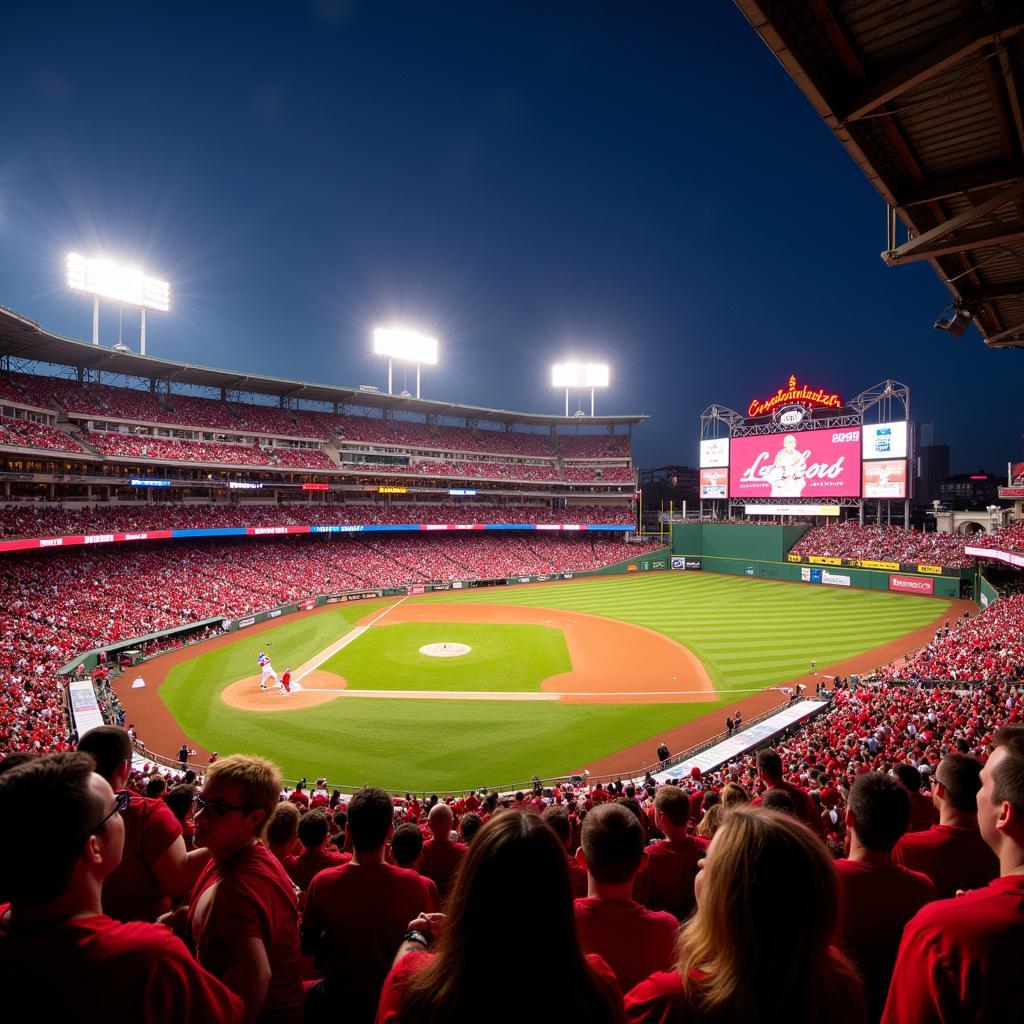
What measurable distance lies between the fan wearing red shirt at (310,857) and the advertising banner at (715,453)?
207 ft

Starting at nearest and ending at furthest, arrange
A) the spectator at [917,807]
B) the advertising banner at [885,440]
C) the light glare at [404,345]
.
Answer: the spectator at [917,807], the advertising banner at [885,440], the light glare at [404,345]

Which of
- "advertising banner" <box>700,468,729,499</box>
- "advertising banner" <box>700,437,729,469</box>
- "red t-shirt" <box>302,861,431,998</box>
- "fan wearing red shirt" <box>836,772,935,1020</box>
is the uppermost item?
"advertising banner" <box>700,437,729,469</box>

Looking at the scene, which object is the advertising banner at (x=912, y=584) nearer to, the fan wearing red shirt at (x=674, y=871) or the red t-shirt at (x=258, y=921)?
the fan wearing red shirt at (x=674, y=871)

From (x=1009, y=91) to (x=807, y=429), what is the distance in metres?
57.3

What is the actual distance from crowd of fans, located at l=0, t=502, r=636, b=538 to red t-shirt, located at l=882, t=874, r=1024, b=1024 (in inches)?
1578

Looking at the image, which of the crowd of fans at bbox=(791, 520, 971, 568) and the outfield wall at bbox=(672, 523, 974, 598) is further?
the crowd of fans at bbox=(791, 520, 971, 568)

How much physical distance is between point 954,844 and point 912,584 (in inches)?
2031

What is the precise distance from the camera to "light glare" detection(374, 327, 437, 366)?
63781 millimetres

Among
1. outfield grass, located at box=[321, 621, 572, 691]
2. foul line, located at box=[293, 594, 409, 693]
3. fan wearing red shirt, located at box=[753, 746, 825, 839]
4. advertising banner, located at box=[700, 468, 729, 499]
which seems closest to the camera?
fan wearing red shirt, located at box=[753, 746, 825, 839]

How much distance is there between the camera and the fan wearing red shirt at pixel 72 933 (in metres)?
1.78

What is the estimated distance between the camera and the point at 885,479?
5134 cm

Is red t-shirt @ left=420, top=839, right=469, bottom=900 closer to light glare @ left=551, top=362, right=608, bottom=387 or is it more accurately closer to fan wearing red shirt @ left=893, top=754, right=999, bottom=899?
fan wearing red shirt @ left=893, top=754, right=999, bottom=899

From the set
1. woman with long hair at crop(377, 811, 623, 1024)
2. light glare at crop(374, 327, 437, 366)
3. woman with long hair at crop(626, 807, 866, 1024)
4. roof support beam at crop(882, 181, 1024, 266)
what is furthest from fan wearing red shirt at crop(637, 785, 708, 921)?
light glare at crop(374, 327, 437, 366)

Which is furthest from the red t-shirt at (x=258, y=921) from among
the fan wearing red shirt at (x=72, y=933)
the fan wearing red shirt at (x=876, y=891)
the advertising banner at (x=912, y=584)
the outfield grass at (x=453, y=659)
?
the advertising banner at (x=912, y=584)
